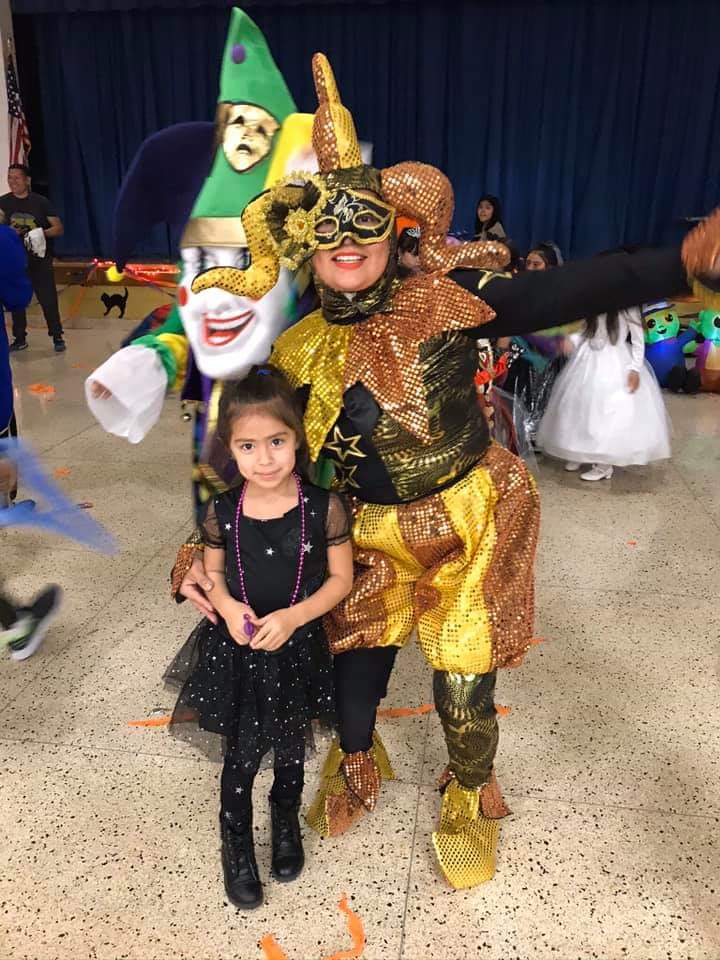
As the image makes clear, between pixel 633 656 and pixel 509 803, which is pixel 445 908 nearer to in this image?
pixel 509 803

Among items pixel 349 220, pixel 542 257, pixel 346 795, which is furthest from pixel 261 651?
pixel 542 257

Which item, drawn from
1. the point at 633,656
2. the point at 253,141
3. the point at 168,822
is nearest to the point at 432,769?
the point at 168,822

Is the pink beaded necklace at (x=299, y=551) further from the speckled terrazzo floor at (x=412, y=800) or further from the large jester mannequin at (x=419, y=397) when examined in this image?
the speckled terrazzo floor at (x=412, y=800)

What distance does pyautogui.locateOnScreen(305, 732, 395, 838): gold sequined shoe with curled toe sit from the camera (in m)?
1.88

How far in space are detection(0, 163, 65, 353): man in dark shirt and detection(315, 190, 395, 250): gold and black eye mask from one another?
528 centimetres

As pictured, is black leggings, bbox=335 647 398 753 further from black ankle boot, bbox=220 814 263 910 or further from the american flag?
the american flag

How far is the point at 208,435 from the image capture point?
5.84 ft

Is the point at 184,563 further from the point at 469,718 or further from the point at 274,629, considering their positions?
the point at 469,718

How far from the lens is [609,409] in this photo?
417 cm

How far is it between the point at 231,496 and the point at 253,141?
2.67 ft

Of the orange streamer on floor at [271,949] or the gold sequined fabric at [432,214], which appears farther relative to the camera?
the orange streamer on floor at [271,949]

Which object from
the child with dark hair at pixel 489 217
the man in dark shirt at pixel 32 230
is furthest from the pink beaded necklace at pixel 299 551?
the child with dark hair at pixel 489 217

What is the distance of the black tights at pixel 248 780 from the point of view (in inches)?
63.9

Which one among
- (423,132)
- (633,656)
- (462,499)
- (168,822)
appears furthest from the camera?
(423,132)
